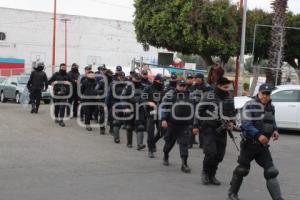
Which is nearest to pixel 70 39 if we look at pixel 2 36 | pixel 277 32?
pixel 2 36

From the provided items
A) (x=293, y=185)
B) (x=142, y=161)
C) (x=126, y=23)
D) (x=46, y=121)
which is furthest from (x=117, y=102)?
(x=126, y=23)

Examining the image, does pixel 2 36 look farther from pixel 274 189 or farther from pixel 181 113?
pixel 274 189

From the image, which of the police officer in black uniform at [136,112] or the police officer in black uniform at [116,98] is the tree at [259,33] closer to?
the police officer in black uniform at [116,98]

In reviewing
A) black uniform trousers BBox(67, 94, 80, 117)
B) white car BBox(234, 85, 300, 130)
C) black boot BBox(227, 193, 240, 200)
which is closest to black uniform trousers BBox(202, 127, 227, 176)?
black boot BBox(227, 193, 240, 200)

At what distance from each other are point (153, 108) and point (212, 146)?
2.97 metres

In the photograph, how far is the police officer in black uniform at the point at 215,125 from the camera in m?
8.30

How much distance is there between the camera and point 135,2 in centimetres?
2786

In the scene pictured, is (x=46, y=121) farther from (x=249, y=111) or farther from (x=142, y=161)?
(x=249, y=111)

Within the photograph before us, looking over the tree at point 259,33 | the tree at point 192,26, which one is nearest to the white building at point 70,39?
the tree at point 259,33

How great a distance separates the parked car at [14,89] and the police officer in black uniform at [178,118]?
17.1 metres

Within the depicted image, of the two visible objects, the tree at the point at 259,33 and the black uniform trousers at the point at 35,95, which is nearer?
the black uniform trousers at the point at 35,95

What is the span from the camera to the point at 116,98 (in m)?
13.2

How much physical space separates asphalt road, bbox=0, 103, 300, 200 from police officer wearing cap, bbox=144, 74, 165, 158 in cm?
36

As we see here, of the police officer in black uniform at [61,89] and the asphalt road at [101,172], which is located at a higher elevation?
the police officer in black uniform at [61,89]
